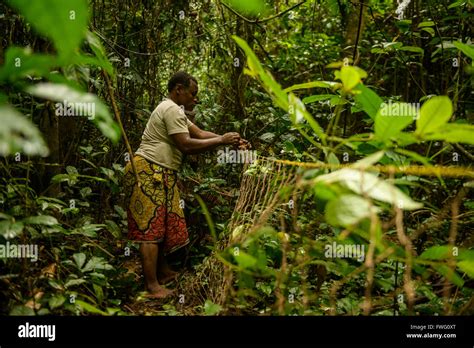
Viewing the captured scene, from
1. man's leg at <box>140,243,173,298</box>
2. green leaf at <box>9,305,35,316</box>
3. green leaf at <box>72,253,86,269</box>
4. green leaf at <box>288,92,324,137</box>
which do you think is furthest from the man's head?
green leaf at <box>288,92,324,137</box>

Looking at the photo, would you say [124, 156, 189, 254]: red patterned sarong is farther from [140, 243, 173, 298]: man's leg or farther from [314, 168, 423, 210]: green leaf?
[314, 168, 423, 210]: green leaf

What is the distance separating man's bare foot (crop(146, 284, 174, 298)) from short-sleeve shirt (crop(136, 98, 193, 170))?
766 mm

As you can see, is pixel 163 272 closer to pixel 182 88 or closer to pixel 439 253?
pixel 182 88

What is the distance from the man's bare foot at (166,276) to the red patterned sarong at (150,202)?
298 mm

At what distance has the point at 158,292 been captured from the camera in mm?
2629

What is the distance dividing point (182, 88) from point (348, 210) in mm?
2364

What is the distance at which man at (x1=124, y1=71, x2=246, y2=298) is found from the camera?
8.81 feet

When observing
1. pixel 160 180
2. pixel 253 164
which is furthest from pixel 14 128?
pixel 160 180

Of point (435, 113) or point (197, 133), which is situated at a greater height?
point (197, 133)

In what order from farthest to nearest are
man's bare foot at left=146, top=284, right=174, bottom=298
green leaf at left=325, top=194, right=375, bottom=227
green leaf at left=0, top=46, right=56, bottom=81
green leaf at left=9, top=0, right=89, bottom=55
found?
man's bare foot at left=146, top=284, right=174, bottom=298 → green leaf at left=325, top=194, right=375, bottom=227 → green leaf at left=0, top=46, right=56, bottom=81 → green leaf at left=9, top=0, right=89, bottom=55
